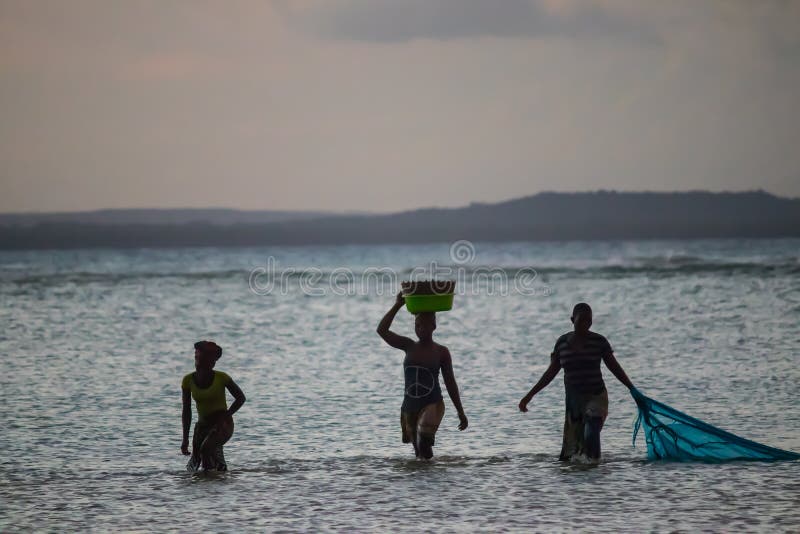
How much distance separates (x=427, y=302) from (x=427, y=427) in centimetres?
123

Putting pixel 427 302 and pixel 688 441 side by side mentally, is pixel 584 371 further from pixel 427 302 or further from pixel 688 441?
pixel 427 302

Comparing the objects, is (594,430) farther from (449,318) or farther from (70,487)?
(449,318)

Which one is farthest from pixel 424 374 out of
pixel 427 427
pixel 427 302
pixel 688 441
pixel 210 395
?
pixel 688 441

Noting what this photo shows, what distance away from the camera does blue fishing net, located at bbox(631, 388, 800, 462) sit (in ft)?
35.3

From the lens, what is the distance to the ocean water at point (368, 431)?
29.1 ft

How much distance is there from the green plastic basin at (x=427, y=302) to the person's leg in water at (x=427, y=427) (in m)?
0.91

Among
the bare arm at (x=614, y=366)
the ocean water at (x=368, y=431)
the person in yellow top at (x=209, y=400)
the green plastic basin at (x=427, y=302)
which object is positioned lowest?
the ocean water at (x=368, y=431)

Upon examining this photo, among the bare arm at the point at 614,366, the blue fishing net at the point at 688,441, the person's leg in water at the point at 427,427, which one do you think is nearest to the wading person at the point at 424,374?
the person's leg in water at the point at 427,427

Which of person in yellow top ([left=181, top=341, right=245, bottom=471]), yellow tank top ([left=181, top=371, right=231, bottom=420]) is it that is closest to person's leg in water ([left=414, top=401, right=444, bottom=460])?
person in yellow top ([left=181, top=341, right=245, bottom=471])

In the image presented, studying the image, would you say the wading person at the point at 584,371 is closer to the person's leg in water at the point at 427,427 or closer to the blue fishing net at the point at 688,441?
the blue fishing net at the point at 688,441

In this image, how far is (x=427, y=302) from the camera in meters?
10.4

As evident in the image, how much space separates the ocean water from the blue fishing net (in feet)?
0.65

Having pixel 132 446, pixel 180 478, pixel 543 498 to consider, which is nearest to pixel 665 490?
pixel 543 498

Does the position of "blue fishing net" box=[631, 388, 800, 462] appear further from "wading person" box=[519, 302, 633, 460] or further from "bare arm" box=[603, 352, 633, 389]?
"wading person" box=[519, 302, 633, 460]
